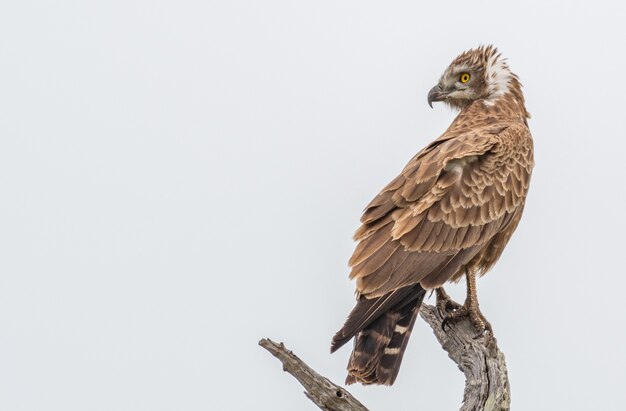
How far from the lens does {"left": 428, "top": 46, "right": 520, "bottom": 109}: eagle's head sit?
35.8 feet

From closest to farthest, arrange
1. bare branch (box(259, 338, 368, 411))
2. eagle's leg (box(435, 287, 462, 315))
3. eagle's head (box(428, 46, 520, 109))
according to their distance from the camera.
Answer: bare branch (box(259, 338, 368, 411))
eagle's leg (box(435, 287, 462, 315))
eagle's head (box(428, 46, 520, 109))

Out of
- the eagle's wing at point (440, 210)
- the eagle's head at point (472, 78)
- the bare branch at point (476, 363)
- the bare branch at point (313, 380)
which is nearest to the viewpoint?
the bare branch at point (313, 380)

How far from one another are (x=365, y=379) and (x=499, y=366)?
105cm

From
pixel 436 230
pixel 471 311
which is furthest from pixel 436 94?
pixel 471 311

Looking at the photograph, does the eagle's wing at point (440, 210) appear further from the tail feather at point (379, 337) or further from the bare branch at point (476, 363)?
the bare branch at point (476, 363)

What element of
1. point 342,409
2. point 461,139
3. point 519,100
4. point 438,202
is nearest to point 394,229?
point 438,202

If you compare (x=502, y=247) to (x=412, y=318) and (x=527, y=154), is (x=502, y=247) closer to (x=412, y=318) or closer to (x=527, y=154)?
(x=527, y=154)

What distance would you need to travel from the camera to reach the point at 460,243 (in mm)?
9195

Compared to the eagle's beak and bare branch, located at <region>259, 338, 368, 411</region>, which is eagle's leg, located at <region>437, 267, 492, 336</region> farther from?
bare branch, located at <region>259, 338, 368, 411</region>

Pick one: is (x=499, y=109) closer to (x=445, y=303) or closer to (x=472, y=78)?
(x=472, y=78)

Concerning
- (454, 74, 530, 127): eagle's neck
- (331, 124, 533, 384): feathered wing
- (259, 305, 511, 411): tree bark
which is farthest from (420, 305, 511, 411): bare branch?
(454, 74, 530, 127): eagle's neck

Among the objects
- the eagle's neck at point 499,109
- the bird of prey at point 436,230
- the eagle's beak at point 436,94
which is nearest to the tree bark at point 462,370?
the bird of prey at point 436,230

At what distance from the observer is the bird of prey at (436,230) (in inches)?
327

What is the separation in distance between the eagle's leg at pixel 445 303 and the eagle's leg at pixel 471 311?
0.42 feet
